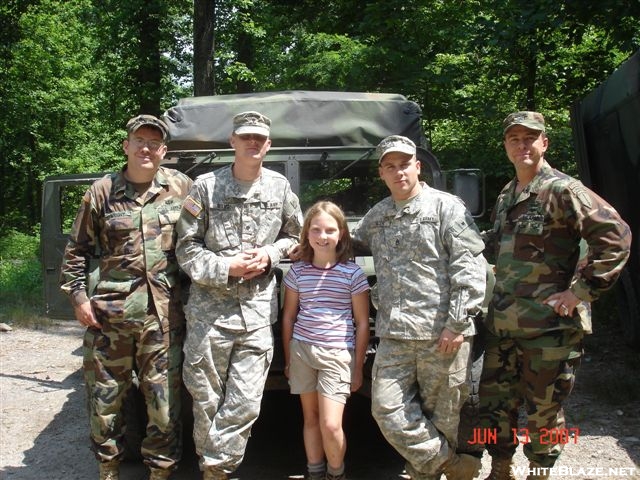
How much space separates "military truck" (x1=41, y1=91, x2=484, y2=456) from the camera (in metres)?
4.57

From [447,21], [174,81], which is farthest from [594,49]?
[174,81]

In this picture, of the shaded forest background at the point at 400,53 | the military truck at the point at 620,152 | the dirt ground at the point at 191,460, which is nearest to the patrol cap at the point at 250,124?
the dirt ground at the point at 191,460

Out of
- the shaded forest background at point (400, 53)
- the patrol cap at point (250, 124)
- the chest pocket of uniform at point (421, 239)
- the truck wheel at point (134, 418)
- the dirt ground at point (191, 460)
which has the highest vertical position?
the shaded forest background at point (400, 53)

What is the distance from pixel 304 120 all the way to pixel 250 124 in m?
1.81

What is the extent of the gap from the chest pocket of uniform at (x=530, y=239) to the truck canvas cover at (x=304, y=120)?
196cm

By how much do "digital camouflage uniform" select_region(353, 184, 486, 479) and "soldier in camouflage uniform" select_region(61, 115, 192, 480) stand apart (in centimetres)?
106

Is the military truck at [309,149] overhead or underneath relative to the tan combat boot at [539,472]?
overhead

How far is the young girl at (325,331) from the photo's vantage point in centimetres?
318

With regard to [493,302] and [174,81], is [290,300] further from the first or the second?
[174,81]

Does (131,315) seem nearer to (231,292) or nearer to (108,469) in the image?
(231,292)

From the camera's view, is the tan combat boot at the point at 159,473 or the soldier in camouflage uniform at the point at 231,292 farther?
the tan combat boot at the point at 159,473

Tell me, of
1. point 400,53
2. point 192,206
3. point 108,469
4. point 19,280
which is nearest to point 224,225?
point 192,206

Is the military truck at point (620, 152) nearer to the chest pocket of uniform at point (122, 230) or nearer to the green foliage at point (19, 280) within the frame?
the chest pocket of uniform at point (122, 230)

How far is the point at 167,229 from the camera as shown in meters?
3.45
